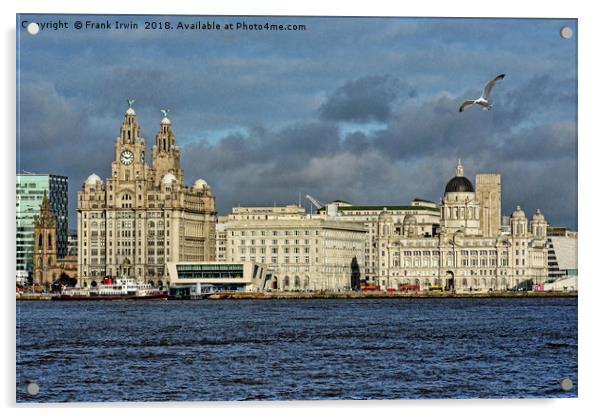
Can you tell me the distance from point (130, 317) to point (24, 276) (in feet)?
130

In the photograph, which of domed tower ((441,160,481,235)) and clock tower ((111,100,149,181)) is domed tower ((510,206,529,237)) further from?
clock tower ((111,100,149,181))

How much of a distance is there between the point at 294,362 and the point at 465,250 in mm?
81675

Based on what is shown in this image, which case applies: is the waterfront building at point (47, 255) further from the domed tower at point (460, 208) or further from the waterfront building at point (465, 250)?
the domed tower at point (460, 208)

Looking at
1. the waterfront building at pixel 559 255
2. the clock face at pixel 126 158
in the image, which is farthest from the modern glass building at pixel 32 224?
the waterfront building at pixel 559 255

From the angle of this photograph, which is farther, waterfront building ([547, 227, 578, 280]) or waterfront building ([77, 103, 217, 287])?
waterfront building ([77, 103, 217, 287])

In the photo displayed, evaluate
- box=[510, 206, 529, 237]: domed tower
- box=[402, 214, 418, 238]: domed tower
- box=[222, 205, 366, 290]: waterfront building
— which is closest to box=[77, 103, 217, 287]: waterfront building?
box=[222, 205, 366, 290]: waterfront building

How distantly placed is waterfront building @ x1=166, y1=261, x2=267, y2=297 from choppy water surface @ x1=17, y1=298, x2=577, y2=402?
55046 mm

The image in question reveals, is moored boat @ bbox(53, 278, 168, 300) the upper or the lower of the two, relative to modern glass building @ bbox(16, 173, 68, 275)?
lower

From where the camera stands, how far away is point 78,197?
104 meters

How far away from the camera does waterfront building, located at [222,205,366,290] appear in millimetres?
101625

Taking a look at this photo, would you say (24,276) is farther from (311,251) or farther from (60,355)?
(60,355)

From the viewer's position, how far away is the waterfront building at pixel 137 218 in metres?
102

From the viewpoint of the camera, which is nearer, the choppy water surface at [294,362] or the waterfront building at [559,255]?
the choppy water surface at [294,362]

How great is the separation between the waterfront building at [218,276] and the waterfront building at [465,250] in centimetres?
1255
